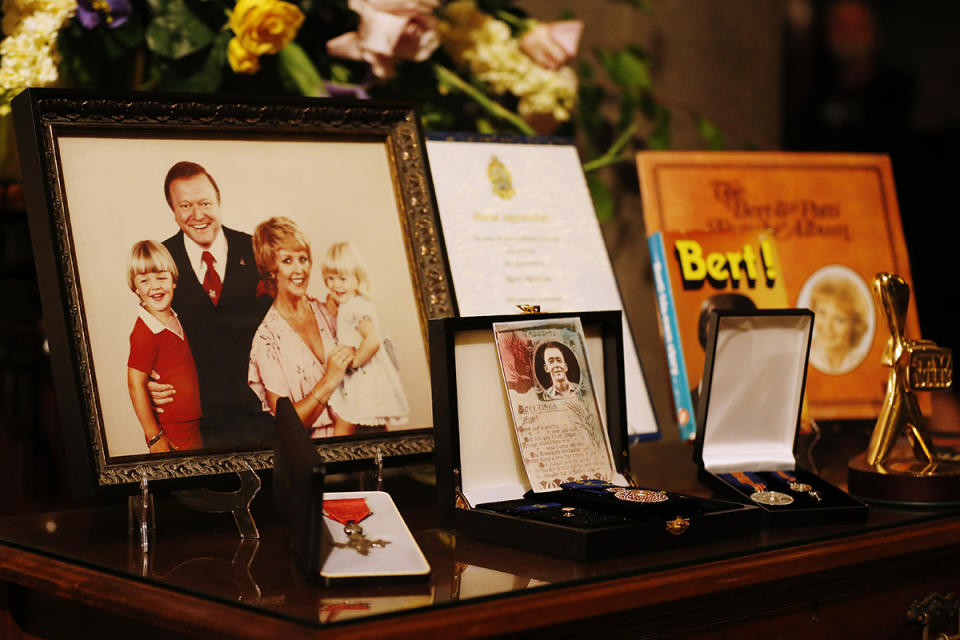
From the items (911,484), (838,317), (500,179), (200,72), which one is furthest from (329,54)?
(911,484)

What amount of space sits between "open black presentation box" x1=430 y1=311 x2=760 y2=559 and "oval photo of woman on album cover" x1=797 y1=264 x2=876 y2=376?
45 centimetres

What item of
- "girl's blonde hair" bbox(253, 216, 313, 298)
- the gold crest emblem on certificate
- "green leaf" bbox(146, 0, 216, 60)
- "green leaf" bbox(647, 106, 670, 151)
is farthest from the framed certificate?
"green leaf" bbox(647, 106, 670, 151)

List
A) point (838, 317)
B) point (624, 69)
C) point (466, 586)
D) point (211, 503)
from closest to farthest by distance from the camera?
point (466, 586) → point (211, 503) → point (838, 317) → point (624, 69)

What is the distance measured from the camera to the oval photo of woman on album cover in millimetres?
1405

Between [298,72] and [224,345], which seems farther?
[298,72]

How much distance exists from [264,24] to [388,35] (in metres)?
0.18

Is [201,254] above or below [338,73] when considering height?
below

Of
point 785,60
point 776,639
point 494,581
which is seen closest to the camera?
point 494,581

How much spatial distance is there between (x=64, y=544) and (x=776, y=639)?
66 centimetres

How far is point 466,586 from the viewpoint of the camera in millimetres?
755

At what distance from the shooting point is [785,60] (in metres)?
2.21

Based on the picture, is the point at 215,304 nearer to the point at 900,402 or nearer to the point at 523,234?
the point at 523,234

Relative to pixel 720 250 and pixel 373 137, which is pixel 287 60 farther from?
pixel 720 250

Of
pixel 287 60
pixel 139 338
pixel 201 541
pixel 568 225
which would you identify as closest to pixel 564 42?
pixel 568 225
